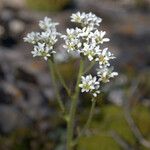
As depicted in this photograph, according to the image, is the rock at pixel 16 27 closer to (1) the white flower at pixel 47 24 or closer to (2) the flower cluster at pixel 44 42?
(1) the white flower at pixel 47 24

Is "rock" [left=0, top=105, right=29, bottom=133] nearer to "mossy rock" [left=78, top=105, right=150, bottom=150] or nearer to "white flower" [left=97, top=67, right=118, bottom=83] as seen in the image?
"mossy rock" [left=78, top=105, right=150, bottom=150]

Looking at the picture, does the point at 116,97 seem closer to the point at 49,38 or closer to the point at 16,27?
the point at 49,38

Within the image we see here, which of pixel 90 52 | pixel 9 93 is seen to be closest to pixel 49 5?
pixel 9 93

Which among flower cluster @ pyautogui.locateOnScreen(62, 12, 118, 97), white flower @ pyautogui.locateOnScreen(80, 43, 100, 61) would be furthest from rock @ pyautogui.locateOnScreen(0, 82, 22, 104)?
white flower @ pyautogui.locateOnScreen(80, 43, 100, 61)

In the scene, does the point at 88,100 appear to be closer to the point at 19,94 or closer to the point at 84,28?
the point at 19,94

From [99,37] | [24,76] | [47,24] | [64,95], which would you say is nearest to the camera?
[99,37]

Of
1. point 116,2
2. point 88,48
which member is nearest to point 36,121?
point 88,48
